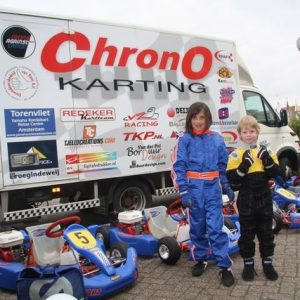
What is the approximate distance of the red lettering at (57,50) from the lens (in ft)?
22.3

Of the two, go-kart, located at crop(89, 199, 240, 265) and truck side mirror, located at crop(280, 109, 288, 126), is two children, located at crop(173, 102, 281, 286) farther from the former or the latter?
truck side mirror, located at crop(280, 109, 288, 126)

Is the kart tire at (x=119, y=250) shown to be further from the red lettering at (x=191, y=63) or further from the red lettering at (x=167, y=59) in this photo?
the red lettering at (x=191, y=63)

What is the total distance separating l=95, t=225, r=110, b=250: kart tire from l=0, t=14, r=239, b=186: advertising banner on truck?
3.75 feet

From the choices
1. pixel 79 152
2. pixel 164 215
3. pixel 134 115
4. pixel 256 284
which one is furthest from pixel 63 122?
pixel 256 284

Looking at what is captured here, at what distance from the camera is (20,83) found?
21.5ft

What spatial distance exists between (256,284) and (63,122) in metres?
3.73

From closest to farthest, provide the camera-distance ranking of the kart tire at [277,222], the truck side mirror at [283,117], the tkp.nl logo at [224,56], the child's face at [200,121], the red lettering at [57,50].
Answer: the child's face at [200,121] → the kart tire at [277,222] → the red lettering at [57,50] → the tkp.nl logo at [224,56] → the truck side mirror at [283,117]

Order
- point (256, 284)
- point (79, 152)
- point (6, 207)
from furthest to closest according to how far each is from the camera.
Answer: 1. point (79, 152)
2. point (6, 207)
3. point (256, 284)

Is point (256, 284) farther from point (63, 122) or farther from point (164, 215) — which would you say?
point (63, 122)

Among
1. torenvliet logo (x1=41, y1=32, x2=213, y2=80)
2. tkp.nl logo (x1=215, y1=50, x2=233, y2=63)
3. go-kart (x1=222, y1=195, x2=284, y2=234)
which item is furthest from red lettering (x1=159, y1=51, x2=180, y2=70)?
go-kart (x1=222, y1=195, x2=284, y2=234)

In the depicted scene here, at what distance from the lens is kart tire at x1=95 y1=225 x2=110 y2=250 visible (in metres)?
6.07

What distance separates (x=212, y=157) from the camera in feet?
16.0

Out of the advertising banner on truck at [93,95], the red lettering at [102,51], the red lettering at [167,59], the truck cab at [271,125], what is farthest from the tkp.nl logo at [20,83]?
the truck cab at [271,125]

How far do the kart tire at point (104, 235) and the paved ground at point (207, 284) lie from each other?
2.09 ft
